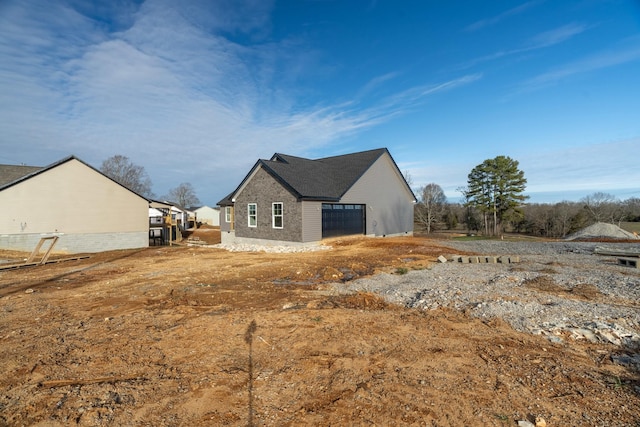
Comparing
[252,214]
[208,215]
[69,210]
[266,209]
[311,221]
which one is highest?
[208,215]

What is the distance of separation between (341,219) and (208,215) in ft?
186

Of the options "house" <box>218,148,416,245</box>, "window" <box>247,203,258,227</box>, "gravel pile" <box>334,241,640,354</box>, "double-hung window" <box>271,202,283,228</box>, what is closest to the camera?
"gravel pile" <box>334,241,640,354</box>

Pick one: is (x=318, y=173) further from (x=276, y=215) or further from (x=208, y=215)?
(x=208, y=215)

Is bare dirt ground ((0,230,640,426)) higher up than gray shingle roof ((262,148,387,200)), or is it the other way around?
gray shingle roof ((262,148,387,200))

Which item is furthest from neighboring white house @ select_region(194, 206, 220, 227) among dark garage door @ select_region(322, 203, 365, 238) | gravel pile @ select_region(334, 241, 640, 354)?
gravel pile @ select_region(334, 241, 640, 354)

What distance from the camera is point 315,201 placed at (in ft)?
62.7

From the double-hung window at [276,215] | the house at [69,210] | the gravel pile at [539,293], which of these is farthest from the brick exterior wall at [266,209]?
the gravel pile at [539,293]

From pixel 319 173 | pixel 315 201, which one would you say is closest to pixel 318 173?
pixel 319 173

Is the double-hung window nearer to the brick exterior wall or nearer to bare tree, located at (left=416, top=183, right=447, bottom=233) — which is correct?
the brick exterior wall

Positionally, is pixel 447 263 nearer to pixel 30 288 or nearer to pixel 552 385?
pixel 552 385

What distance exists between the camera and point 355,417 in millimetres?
3137

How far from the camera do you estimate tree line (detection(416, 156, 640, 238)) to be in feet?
127

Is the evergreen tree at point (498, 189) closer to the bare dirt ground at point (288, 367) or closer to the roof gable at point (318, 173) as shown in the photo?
the roof gable at point (318, 173)

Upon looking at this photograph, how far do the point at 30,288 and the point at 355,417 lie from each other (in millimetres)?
11238
